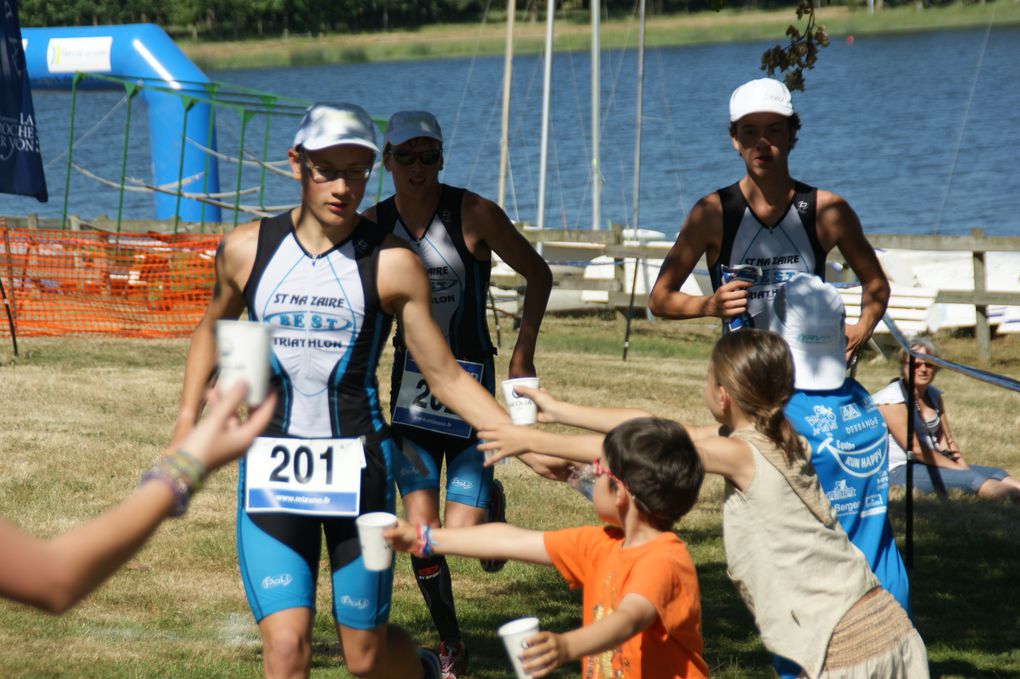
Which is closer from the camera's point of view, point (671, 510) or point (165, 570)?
point (671, 510)

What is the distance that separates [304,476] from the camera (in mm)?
4031

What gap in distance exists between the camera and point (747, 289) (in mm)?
5129

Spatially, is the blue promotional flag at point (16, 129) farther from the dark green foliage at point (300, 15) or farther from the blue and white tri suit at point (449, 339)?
the dark green foliage at point (300, 15)

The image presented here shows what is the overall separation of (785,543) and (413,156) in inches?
96.8

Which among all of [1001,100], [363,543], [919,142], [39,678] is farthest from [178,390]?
[1001,100]

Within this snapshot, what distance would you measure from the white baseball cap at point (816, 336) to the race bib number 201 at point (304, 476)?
1.43 meters

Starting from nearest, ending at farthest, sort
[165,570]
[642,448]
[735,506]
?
1. [642,448]
2. [735,506]
3. [165,570]

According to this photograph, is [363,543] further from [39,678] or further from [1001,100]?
[1001,100]

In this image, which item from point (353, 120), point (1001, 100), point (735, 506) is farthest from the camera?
point (1001, 100)

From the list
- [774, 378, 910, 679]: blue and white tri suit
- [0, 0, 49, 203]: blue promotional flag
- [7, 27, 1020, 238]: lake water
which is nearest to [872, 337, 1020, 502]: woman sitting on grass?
[774, 378, 910, 679]: blue and white tri suit

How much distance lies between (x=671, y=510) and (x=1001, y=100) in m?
48.5

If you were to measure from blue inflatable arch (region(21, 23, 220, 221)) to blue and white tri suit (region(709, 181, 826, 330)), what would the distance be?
1713 cm

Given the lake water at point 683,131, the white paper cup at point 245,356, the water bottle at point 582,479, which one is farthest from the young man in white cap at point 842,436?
the lake water at point 683,131

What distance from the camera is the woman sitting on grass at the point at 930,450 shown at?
29.1 ft
